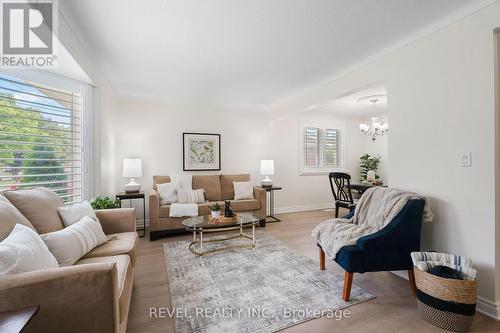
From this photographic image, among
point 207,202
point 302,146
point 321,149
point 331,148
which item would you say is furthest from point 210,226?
point 331,148

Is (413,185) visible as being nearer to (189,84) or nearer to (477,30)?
(477,30)

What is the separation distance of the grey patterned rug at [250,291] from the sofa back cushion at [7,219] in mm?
1199

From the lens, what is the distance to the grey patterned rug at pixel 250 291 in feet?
5.58

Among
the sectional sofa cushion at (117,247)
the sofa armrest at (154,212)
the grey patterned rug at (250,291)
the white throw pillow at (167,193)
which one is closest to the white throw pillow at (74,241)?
the sectional sofa cushion at (117,247)

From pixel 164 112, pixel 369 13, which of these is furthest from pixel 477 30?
pixel 164 112

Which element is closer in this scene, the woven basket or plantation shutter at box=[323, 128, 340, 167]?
the woven basket

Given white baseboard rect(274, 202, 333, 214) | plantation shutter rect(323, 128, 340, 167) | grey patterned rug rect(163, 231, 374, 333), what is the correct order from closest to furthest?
grey patterned rug rect(163, 231, 374, 333) < white baseboard rect(274, 202, 333, 214) < plantation shutter rect(323, 128, 340, 167)

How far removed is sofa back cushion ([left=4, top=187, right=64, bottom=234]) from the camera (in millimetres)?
1595

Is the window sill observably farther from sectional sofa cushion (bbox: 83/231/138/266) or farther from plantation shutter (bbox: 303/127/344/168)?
sectional sofa cushion (bbox: 83/231/138/266)

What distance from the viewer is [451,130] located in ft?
6.53

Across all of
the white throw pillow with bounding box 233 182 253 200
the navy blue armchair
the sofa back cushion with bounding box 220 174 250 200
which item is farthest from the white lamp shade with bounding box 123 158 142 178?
the navy blue armchair

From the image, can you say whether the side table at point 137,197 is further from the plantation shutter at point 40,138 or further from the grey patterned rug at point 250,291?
the grey patterned rug at point 250,291

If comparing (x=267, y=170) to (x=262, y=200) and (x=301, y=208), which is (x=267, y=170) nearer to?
(x=262, y=200)

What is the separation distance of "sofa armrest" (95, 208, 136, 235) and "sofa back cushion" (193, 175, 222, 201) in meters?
2.08
